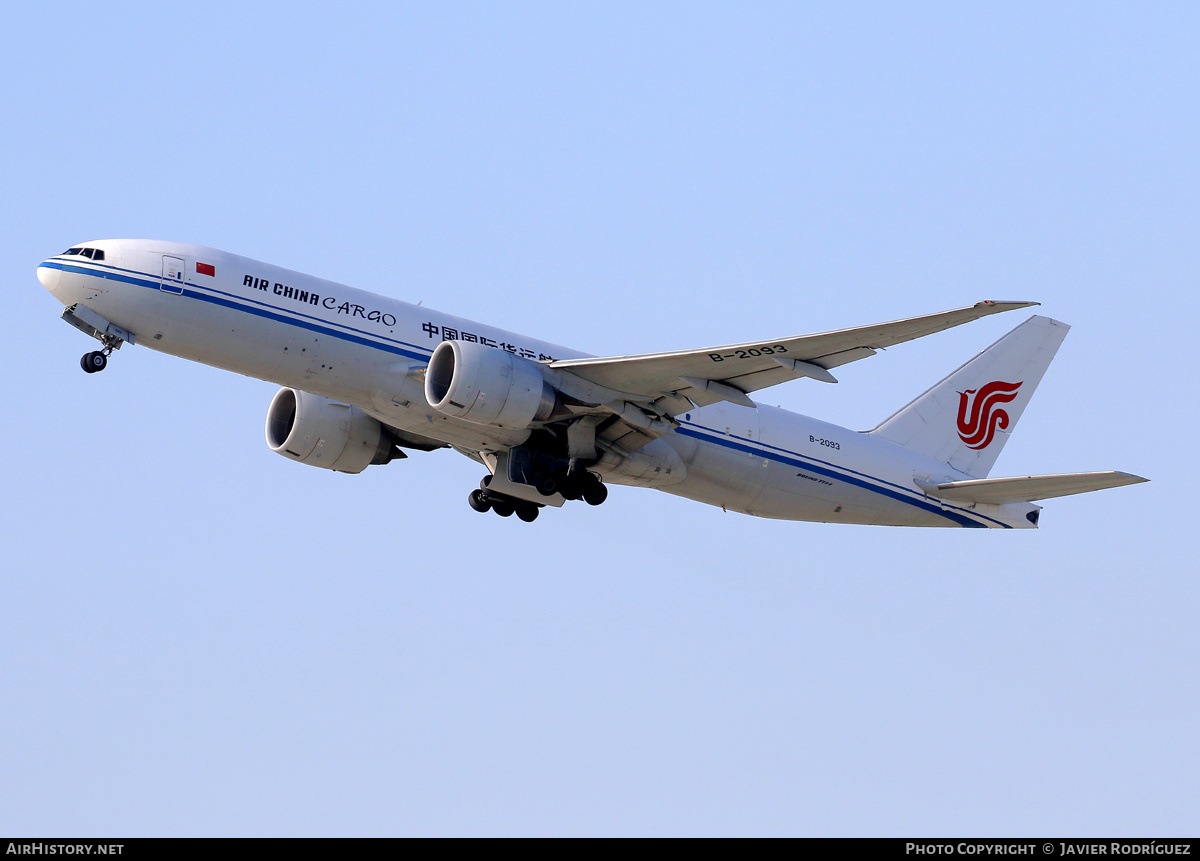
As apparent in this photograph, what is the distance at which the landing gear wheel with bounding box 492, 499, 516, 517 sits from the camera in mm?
36250

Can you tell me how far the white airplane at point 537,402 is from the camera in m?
29.3

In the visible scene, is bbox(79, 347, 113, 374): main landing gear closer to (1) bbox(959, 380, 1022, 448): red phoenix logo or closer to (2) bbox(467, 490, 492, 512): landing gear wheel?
(2) bbox(467, 490, 492, 512): landing gear wheel

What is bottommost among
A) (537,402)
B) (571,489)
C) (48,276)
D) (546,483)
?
(571,489)

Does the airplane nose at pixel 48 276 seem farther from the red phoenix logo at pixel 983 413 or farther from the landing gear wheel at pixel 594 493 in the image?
the red phoenix logo at pixel 983 413

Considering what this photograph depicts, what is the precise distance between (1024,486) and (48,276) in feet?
75.5

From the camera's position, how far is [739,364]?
30.0m

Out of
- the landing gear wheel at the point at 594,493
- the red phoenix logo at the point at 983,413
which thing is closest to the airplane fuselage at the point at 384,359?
the landing gear wheel at the point at 594,493

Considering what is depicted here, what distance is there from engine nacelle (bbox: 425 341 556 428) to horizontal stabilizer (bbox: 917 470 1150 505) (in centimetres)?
1183

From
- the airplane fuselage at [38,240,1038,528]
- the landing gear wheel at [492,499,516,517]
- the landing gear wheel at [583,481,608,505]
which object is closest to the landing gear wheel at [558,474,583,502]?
the landing gear wheel at [583,481,608,505]

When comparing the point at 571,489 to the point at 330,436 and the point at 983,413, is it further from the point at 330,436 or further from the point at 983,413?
the point at 983,413

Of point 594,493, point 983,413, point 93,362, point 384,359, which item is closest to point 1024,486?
point 983,413

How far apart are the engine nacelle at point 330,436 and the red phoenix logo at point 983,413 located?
15.7m

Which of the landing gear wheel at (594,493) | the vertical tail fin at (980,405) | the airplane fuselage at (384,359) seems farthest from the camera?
the vertical tail fin at (980,405)
